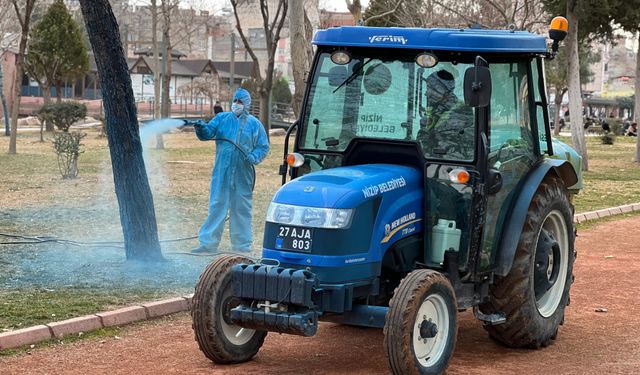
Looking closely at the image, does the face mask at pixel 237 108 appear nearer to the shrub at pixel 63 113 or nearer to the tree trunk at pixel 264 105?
the shrub at pixel 63 113

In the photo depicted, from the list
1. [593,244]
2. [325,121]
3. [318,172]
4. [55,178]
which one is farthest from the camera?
[55,178]

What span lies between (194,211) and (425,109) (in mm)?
8804

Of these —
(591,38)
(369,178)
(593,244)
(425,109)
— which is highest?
(591,38)

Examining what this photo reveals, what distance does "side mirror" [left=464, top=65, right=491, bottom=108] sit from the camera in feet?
22.1

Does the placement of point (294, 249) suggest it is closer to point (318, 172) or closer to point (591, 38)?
point (318, 172)

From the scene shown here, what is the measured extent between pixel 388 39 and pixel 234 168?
4885 millimetres

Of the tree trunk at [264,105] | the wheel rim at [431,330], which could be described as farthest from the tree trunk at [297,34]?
the tree trunk at [264,105]

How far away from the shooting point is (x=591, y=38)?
28.3 meters

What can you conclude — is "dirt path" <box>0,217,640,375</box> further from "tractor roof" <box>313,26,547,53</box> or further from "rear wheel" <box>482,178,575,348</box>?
"tractor roof" <box>313,26,547,53</box>

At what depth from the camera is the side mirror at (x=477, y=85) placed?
6746mm

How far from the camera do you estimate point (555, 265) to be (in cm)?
832

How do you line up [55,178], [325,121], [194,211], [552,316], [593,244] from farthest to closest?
[55,178]
[194,211]
[593,244]
[552,316]
[325,121]

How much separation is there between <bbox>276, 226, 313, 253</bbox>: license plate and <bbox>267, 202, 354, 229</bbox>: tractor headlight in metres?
0.04

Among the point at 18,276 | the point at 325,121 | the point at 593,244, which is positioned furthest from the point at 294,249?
the point at 593,244
